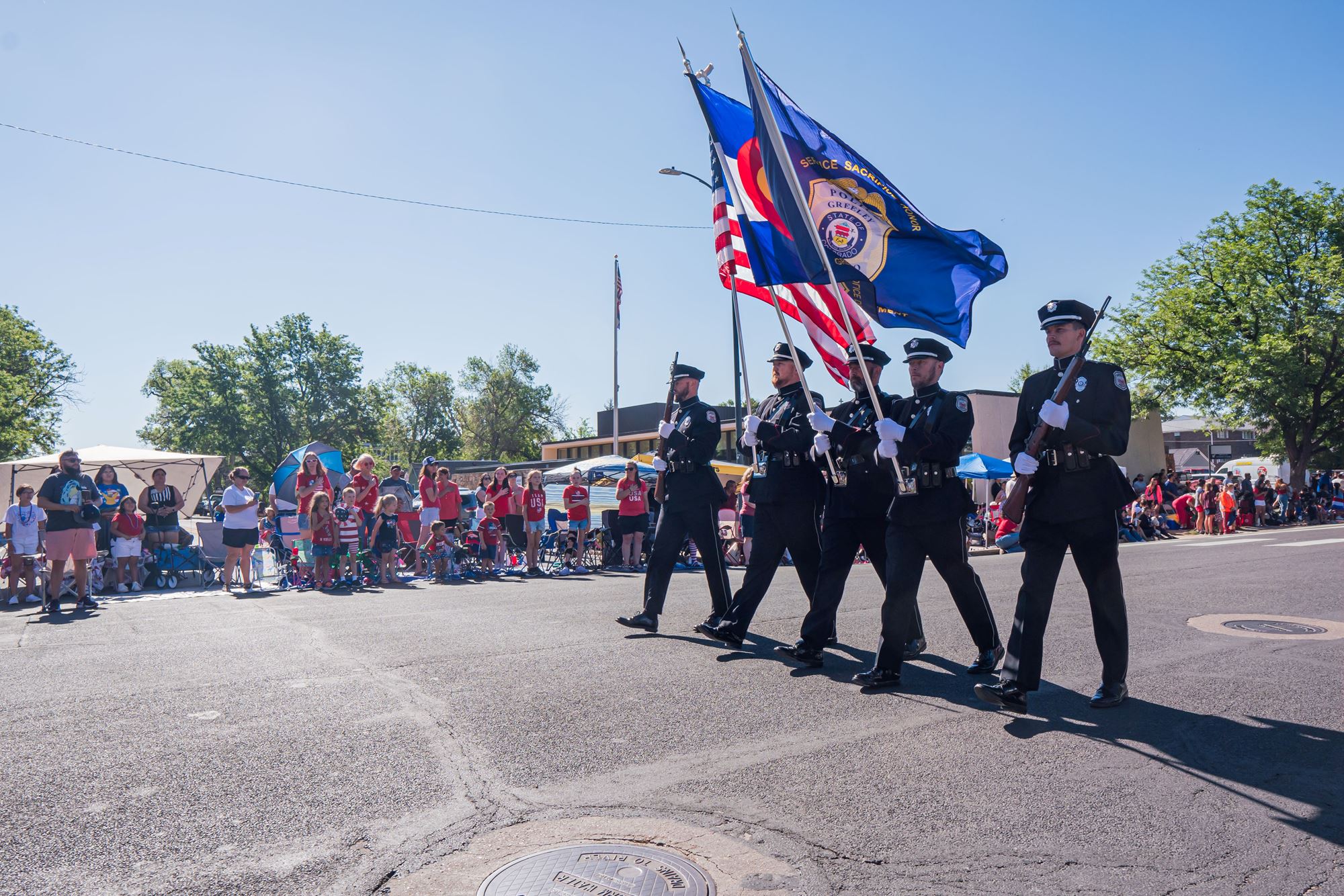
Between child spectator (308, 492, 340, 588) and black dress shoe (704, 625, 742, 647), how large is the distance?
8074 millimetres

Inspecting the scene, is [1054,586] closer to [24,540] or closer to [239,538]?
[239,538]

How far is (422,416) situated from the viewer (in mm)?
87062

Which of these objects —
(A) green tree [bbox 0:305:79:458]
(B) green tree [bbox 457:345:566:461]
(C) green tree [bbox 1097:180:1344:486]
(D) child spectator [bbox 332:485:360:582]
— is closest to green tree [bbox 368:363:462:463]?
(B) green tree [bbox 457:345:566:461]

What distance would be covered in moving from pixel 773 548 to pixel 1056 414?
2460 millimetres

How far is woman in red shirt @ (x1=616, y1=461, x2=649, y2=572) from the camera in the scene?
1636 cm

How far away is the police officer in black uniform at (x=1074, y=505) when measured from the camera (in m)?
4.68

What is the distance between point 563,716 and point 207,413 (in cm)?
7146

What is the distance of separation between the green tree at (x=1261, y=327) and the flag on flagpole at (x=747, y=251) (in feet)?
125

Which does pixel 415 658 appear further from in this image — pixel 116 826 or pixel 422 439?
pixel 422 439

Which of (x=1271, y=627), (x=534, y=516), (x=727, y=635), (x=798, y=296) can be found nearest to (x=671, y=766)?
(x=727, y=635)

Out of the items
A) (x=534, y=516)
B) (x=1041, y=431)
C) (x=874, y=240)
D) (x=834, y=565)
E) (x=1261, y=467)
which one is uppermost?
(x=874, y=240)

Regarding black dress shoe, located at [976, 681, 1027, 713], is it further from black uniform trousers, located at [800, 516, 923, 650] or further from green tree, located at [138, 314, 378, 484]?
green tree, located at [138, 314, 378, 484]

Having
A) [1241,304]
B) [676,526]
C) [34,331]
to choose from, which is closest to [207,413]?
[34,331]

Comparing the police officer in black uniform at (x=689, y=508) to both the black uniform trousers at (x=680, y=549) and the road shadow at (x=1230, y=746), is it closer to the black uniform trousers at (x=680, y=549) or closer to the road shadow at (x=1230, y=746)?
the black uniform trousers at (x=680, y=549)
